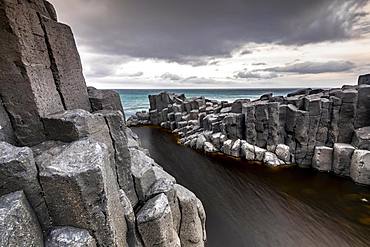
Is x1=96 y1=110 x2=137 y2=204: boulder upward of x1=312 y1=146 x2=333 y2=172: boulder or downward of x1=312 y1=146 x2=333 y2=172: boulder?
upward

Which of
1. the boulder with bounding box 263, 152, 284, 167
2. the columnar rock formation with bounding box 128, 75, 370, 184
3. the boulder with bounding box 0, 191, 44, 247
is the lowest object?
Result: the boulder with bounding box 263, 152, 284, 167

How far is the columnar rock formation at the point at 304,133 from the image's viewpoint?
17.0 metres

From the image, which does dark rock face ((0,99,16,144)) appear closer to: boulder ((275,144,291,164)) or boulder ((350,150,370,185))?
boulder ((350,150,370,185))

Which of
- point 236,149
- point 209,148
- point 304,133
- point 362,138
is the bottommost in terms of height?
point 209,148

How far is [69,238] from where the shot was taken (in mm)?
3947

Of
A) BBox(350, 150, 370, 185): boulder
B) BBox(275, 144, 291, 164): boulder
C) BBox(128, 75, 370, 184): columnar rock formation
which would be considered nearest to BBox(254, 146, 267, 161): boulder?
BBox(128, 75, 370, 184): columnar rock formation

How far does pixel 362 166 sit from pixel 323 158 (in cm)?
284

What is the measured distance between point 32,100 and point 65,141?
1.22m

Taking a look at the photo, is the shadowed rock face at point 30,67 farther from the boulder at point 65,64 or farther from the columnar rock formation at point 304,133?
the columnar rock formation at point 304,133

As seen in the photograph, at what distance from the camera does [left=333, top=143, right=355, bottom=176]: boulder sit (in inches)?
656

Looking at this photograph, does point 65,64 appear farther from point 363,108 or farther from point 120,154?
point 363,108

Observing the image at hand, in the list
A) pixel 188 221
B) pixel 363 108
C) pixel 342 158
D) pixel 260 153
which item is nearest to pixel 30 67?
pixel 188 221

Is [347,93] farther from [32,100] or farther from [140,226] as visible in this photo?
[32,100]

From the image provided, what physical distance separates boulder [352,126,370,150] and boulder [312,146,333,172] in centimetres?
184
